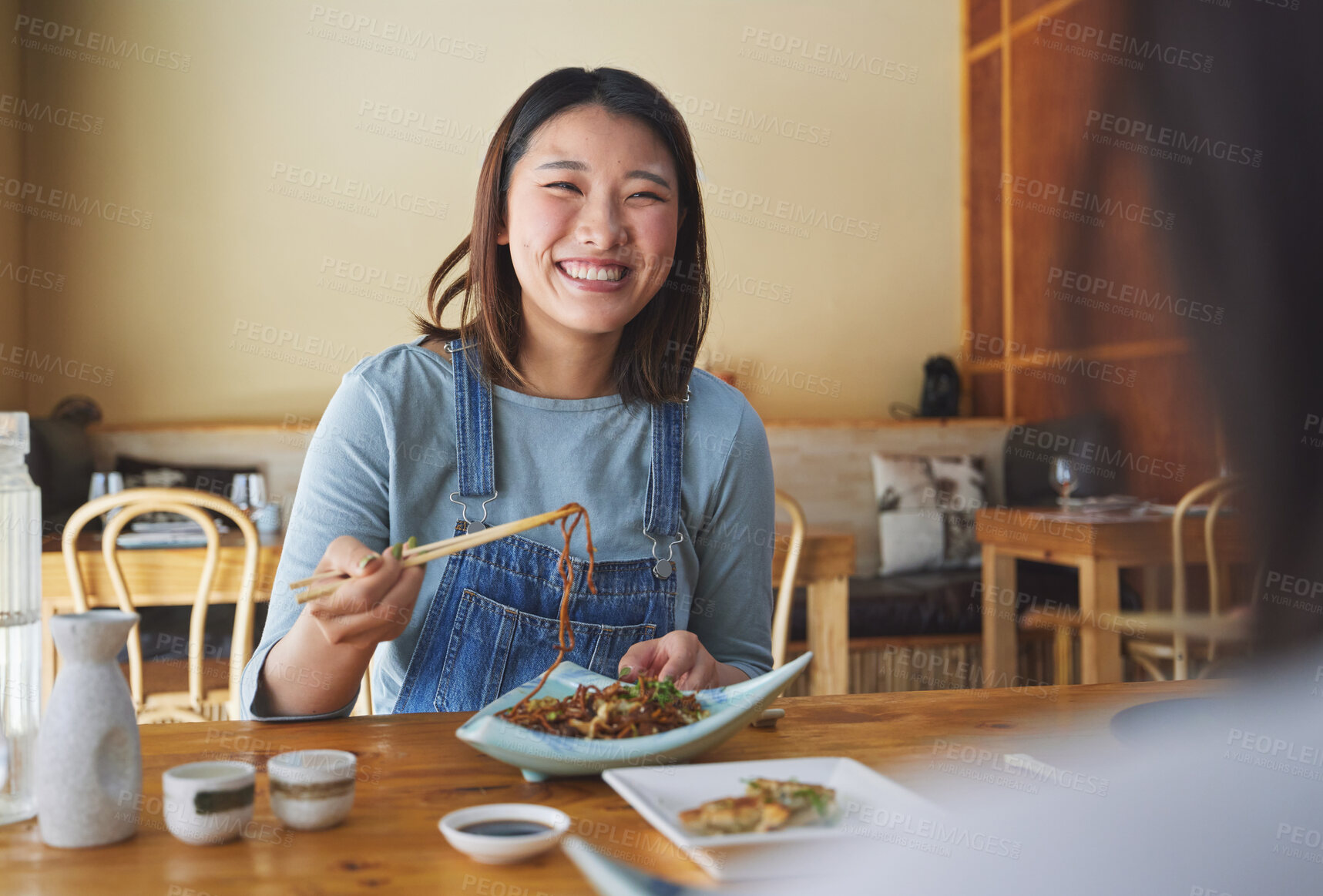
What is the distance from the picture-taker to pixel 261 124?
191 inches

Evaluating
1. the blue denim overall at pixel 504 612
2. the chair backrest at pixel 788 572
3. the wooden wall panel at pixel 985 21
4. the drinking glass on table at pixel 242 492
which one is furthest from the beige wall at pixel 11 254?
the wooden wall panel at pixel 985 21

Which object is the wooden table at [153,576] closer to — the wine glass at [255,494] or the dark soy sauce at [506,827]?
the wine glass at [255,494]

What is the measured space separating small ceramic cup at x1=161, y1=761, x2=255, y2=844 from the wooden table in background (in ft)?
8.18

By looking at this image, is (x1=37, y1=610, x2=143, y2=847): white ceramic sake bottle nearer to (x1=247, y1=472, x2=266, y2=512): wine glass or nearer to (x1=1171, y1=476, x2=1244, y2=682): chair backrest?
(x1=1171, y1=476, x2=1244, y2=682): chair backrest

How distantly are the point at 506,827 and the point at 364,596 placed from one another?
291mm

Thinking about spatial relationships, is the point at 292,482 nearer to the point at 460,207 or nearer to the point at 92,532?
the point at 92,532

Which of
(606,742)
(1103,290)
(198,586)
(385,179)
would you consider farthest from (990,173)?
(385,179)

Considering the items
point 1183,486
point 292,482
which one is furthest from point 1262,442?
point 292,482

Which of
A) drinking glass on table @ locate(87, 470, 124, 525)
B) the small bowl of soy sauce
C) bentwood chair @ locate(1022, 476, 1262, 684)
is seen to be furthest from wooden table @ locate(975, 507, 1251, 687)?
drinking glass on table @ locate(87, 470, 124, 525)

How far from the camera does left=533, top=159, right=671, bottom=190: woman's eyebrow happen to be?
146 cm

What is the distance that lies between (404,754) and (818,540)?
229 centimetres

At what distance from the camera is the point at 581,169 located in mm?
1461

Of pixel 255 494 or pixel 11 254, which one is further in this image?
pixel 11 254

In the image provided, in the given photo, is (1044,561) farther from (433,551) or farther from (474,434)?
(433,551)
